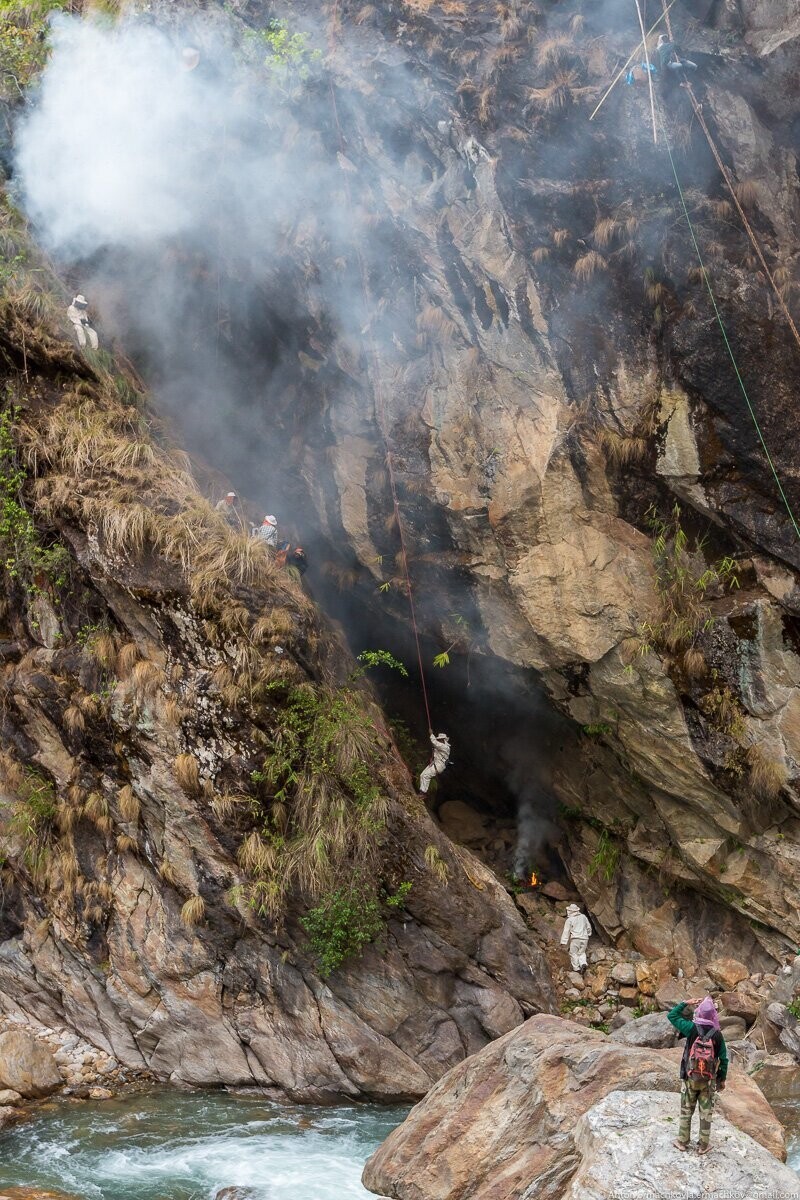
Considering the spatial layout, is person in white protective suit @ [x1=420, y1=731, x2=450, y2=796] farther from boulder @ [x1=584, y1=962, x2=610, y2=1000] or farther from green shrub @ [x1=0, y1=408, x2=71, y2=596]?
green shrub @ [x1=0, y1=408, x2=71, y2=596]

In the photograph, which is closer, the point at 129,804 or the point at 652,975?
the point at 129,804

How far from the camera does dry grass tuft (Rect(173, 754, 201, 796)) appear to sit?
32.6 feet

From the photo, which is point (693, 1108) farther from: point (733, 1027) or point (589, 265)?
point (589, 265)

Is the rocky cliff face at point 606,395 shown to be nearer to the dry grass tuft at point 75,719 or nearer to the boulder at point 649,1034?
the boulder at point 649,1034

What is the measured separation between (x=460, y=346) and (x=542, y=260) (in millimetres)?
1352

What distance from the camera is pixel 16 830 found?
10773 millimetres

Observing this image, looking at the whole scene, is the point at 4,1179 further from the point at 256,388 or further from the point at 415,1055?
the point at 256,388

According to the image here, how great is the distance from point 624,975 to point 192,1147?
547 centimetres

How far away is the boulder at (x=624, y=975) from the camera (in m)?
11.2

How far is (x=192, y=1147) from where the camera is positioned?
328 inches

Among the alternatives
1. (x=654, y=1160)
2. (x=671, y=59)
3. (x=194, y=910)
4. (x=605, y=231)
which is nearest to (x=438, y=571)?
(x=605, y=231)

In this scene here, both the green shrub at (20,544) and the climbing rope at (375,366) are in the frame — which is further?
the climbing rope at (375,366)

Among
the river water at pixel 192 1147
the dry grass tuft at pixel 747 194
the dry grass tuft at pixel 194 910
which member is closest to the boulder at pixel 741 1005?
the river water at pixel 192 1147

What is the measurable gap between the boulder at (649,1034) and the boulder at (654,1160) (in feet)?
10.2
